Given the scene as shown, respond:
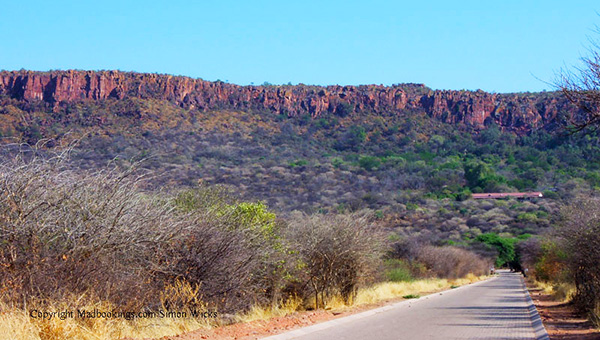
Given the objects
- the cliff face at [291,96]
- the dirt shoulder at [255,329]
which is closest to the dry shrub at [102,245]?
the dirt shoulder at [255,329]

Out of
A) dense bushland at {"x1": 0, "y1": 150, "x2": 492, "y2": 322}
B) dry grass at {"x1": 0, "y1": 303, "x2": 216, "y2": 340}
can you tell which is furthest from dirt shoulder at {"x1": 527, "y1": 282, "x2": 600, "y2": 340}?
dry grass at {"x1": 0, "y1": 303, "x2": 216, "y2": 340}

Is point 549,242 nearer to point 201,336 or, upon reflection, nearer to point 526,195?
point 201,336

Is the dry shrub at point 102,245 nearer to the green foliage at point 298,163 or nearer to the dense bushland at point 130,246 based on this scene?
the dense bushland at point 130,246

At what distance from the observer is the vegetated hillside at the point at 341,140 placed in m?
67.6

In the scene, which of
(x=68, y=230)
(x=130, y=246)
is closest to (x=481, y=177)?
(x=130, y=246)

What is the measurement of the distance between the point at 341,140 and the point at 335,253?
7449cm

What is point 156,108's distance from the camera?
81.7 metres

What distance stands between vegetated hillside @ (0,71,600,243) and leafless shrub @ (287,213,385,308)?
34.4 m

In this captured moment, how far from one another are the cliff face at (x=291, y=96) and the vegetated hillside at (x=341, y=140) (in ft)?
0.72

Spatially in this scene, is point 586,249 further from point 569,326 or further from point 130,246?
point 130,246

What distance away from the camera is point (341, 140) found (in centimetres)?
9462

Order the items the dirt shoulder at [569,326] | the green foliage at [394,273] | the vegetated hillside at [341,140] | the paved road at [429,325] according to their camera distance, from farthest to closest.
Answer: the vegetated hillside at [341,140] < the green foliage at [394,273] < the dirt shoulder at [569,326] < the paved road at [429,325]

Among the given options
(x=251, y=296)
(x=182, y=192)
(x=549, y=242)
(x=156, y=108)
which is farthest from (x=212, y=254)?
(x=156, y=108)

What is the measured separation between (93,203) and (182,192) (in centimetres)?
974
